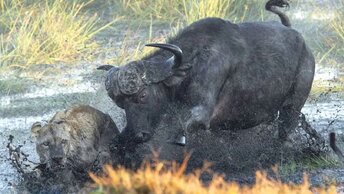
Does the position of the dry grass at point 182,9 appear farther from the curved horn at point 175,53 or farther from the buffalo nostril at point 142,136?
the buffalo nostril at point 142,136

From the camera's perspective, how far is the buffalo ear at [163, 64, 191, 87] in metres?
6.91

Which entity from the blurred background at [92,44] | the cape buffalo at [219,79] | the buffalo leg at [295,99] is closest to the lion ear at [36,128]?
the cape buffalo at [219,79]

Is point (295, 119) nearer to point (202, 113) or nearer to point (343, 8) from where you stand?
point (202, 113)

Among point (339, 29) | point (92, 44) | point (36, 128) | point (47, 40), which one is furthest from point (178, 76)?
point (339, 29)

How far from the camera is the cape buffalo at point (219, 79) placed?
22.3 feet

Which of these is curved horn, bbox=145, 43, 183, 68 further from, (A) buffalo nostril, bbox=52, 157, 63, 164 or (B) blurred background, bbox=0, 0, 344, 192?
(B) blurred background, bbox=0, 0, 344, 192

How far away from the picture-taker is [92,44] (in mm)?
11594

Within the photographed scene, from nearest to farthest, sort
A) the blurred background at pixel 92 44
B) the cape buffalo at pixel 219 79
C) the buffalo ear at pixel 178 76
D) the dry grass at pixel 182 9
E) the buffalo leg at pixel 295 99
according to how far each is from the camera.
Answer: the cape buffalo at pixel 219 79, the buffalo ear at pixel 178 76, the buffalo leg at pixel 295 99, the blurred background at pixel 92 44, the dry grass at pixel 182 9

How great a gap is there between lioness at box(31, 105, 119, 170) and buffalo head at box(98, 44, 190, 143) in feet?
0.73

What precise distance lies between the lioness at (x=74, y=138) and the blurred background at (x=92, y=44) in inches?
62.9

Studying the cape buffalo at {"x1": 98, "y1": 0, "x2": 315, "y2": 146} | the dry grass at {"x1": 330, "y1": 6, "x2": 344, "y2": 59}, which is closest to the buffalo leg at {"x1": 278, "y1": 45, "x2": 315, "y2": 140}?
the cape buffalo at {"x1": 98, "y1": 0, "x2": 315, "y2": 146}

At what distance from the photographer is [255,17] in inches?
489

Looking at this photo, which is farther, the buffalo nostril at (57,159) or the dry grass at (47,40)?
the dry grass at (47,40)

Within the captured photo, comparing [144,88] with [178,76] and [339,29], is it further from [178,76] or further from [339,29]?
[339,29]
